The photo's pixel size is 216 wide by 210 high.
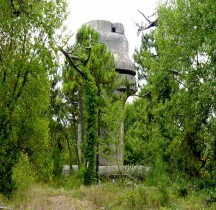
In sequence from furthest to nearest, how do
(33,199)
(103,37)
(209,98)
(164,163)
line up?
(103,37) < (164,163) < (33,199) < (209,98)

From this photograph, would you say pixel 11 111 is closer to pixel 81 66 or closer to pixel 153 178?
pixel 81 66

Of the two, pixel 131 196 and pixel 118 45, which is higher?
pixel 118 45

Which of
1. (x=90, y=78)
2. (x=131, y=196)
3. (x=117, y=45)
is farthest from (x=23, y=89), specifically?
(x=117, y=45)

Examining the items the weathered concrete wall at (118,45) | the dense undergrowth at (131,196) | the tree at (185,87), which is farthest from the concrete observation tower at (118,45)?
the dense undergrowth at (131,196)

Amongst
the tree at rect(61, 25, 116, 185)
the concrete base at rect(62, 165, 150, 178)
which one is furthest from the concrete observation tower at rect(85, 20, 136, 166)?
the tree at rect(61, 25, 116, 185)

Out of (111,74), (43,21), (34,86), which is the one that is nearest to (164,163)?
(111,74)

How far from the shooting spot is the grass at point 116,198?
10359 millimetres

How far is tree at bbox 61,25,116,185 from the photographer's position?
16109 millimetres

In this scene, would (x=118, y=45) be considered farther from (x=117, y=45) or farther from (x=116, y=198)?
(x=116, y=198)

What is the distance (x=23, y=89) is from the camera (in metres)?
13.2

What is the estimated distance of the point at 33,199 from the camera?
12086mm

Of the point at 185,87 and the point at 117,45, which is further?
the point at 117,45

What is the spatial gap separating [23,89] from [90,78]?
3.73m

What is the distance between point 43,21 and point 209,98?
590cm
